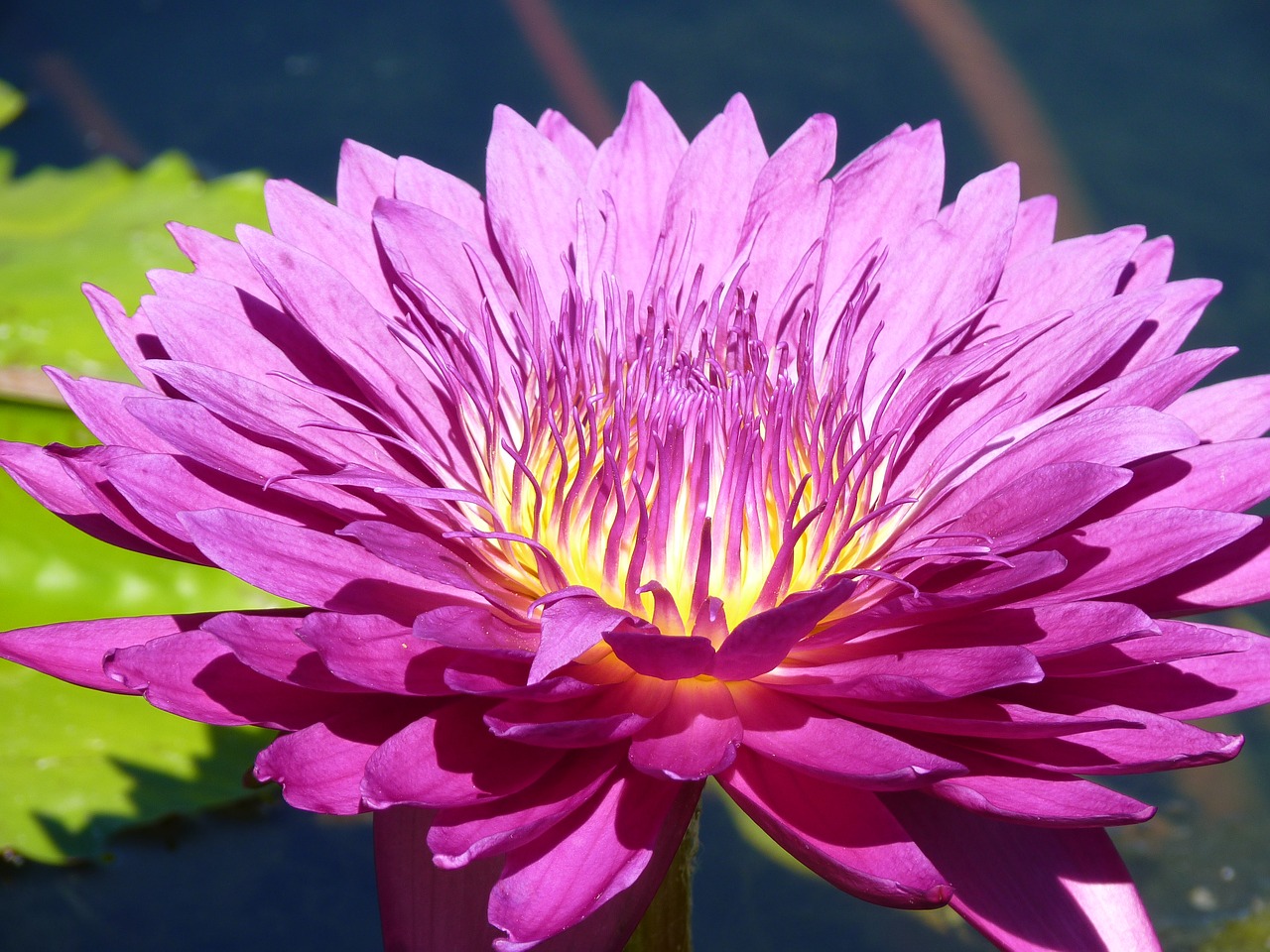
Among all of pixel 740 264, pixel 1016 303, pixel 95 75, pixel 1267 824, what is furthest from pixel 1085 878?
pixel 95 75

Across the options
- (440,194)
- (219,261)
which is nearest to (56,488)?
(219,261)

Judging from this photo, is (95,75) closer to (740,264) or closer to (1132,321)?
(740,264)

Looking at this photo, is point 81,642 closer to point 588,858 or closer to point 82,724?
point 588,858

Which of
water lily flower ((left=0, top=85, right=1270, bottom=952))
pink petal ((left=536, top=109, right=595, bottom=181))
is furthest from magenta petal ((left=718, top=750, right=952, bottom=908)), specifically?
pink petal ((left=536, top=109, right=595, bottom=181))

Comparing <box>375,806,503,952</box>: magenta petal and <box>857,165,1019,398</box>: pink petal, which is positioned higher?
<box>857,165,1019,398</box>: pink petal

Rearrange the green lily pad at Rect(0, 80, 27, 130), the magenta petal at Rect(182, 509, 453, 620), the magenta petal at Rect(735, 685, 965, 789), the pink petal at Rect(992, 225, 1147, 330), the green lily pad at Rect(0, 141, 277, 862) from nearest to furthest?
the magenta petal at Rect(735, 685, 965, 789) < the magenta petal at Rect(182, 509, 453, 620) < the pink petal at Rect(992, 225, 1147, 330) < the green lily pad at Rect(0, 141, 277, 862) < the green lily pad at Rect(0, 80, 27, 130)

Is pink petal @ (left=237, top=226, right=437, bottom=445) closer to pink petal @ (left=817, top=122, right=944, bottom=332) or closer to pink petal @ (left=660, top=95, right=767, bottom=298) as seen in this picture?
pink petal @ (left=660, top=95, right=767, bottom=298)

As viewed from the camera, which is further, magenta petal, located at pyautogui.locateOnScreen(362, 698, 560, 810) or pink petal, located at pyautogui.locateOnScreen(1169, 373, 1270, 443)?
pink petal, located at pyautogui.locateOnScreen(1169, 373, 1270, 443)
